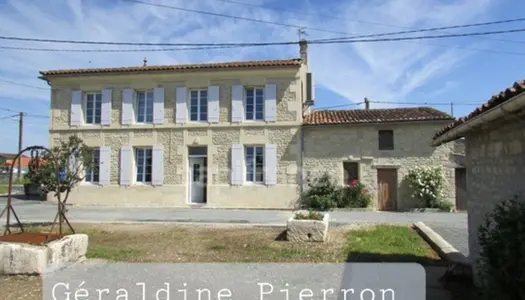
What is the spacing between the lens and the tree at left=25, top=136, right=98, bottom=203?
33.6 feet

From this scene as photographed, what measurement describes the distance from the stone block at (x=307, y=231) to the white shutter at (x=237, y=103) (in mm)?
9675

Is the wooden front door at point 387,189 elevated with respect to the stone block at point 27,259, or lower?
elevated

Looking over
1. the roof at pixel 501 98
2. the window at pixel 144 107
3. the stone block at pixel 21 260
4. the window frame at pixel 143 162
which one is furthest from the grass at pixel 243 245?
the window at pixel 144 107

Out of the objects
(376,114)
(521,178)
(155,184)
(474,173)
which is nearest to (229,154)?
(155,184)

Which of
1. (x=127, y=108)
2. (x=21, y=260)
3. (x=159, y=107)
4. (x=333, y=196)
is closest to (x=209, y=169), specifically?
(x=159, y=107)

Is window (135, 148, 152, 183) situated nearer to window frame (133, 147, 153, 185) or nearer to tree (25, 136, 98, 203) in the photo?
window frame (133, 147, 153, 185)

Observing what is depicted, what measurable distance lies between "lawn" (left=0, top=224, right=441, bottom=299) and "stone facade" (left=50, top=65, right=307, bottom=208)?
6749 millimetres

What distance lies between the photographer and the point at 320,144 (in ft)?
57.0

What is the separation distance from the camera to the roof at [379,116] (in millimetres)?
16672

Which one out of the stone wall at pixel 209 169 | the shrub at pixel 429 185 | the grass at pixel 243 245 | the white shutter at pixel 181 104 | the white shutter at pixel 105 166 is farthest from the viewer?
the white shutter at pixel 105 166

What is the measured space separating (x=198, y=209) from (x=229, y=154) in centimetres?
267

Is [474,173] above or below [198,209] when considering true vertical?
above

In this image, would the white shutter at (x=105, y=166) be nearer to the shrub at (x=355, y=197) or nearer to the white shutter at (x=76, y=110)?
the white shutter at (x=76, y=110)

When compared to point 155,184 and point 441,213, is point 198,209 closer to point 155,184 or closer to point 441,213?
point 155,184
